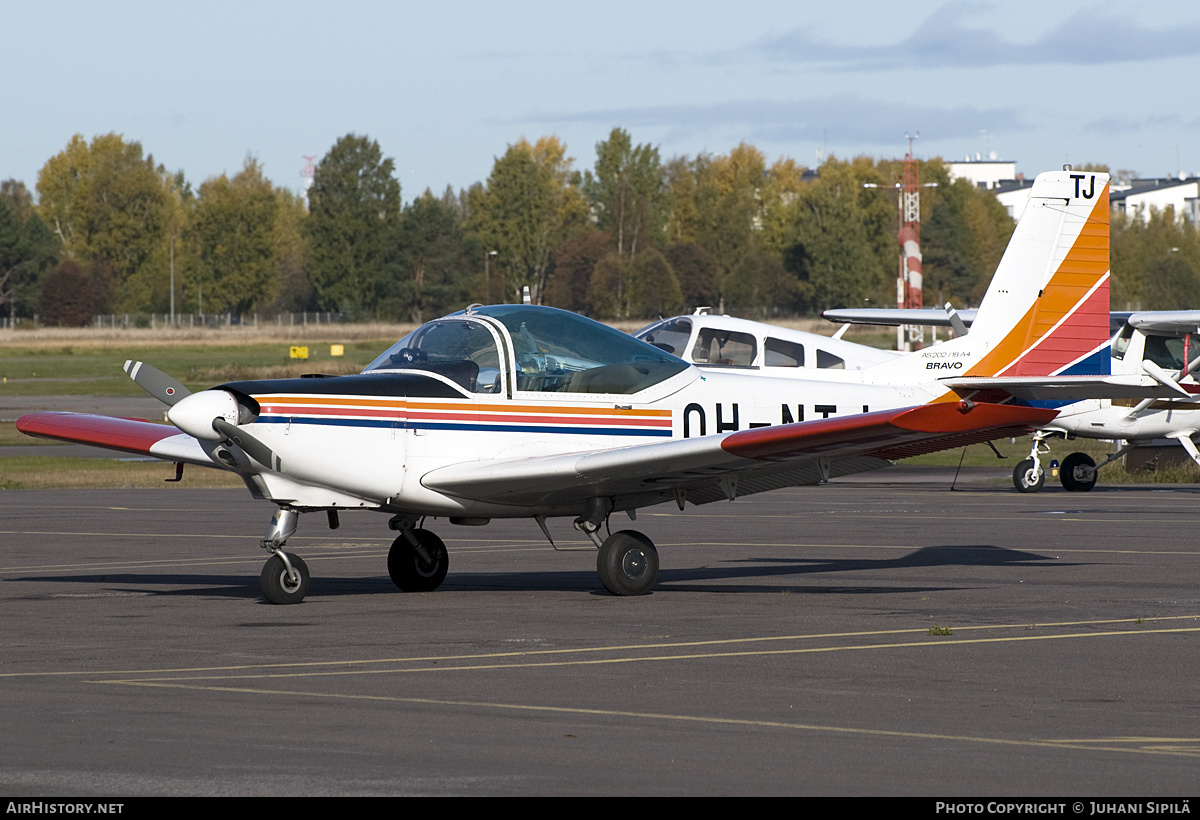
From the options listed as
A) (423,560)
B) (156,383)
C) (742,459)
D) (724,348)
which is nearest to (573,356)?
(742,459)

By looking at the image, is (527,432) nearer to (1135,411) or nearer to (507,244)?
(1135,411)

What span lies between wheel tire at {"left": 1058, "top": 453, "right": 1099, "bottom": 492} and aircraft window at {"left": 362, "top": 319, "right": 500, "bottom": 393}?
1400 cm

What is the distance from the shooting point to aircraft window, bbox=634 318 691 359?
62.7ft

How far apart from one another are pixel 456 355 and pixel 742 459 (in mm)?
2370

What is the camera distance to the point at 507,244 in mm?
129375

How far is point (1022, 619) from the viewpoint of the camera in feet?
36.0

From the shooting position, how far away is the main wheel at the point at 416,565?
1282 cm

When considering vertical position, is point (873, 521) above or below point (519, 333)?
below

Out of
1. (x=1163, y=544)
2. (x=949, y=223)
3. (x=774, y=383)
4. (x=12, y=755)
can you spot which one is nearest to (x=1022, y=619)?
(x=774, y=383)

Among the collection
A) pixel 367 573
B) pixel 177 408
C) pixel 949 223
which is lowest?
pixel 367 573

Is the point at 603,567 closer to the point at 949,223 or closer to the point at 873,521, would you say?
the point at 873,521

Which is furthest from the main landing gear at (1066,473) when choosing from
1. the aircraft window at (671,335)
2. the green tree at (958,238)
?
the green tree at (958,238)

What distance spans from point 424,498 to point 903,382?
344 inches

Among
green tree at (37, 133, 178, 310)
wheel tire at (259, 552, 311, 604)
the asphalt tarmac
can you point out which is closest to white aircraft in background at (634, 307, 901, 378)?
the asphalt tarmac
